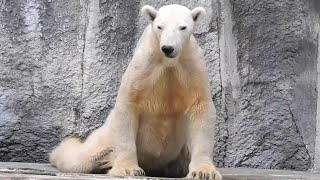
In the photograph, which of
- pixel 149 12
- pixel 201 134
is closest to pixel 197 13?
pixel 149 12

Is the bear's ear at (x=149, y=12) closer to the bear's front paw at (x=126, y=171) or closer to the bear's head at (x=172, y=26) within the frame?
the bear's head at (x=172, y=26)

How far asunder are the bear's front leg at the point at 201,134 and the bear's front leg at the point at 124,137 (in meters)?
0.33

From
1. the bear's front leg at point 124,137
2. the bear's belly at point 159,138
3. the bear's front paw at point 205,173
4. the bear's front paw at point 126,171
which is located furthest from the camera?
the bear's belly at point 159,138

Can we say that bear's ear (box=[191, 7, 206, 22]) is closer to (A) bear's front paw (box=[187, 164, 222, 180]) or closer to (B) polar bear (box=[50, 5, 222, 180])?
(B) polar bear (box=[50, 5, 222, 180])

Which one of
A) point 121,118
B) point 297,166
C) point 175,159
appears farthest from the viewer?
point 297,166

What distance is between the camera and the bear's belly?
14.1 ft

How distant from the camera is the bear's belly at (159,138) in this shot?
14.1ft

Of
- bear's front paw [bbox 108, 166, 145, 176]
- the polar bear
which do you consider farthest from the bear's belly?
bear's front paw [bbox 108, 166, 145, 176]

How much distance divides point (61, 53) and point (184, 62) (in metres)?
1.61

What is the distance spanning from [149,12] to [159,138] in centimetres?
77

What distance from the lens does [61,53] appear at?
18.0ft

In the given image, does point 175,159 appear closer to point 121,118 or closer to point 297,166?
point 121,118

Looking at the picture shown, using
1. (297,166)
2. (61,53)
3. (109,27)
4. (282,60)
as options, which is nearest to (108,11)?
(109,27)

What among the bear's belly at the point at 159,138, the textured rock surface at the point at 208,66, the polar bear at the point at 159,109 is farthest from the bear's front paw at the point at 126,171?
the textured rock surface at the point at 208,66
